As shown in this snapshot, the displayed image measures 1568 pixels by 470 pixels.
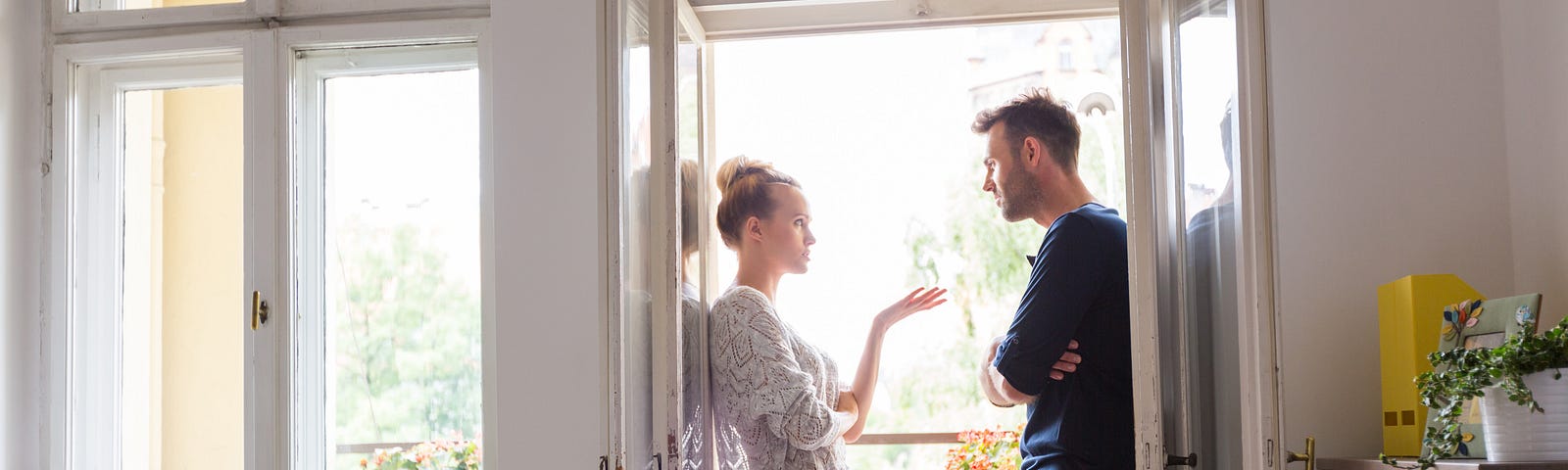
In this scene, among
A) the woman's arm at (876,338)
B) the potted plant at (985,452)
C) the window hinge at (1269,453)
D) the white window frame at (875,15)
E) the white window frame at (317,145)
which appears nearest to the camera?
the window hinge at (1269,453)

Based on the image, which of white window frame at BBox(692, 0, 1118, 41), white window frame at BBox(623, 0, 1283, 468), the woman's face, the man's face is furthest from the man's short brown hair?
white window frame at BBox(623, 0, 1283, 468)

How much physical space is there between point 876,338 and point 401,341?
147 centimetres

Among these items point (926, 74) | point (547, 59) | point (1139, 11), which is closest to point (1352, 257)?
point (1139, 11)

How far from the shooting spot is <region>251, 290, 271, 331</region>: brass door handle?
10.2ft

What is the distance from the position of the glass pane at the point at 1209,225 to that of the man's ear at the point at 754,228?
1481mm

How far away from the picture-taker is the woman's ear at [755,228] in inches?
146

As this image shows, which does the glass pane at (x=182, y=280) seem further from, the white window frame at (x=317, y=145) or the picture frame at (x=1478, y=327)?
the picture frame at (x=1478, y=327)

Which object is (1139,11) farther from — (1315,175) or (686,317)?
(686,317)

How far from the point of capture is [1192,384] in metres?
2.47

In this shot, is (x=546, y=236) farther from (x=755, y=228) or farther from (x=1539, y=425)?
(x=1539, y=425)

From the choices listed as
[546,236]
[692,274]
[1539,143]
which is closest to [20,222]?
[546,236]

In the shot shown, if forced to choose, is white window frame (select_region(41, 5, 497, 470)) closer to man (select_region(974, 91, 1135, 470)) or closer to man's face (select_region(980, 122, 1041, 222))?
man (select_region(974, 91, 1135, 470))

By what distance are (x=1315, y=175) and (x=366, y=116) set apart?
2.19 m

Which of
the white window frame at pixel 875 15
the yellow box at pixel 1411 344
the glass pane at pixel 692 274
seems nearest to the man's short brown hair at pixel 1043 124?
the white window frame at pixel 875 15
